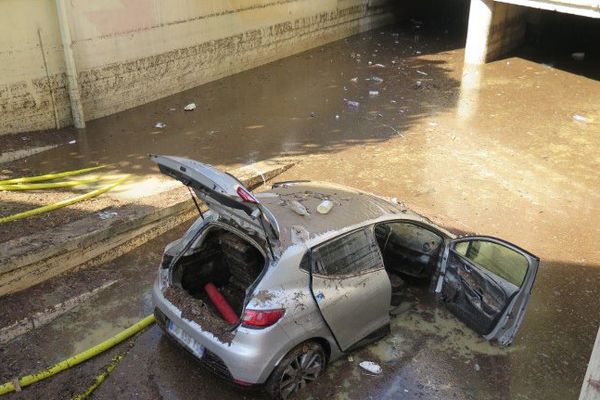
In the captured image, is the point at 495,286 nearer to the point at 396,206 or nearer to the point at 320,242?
the point at 396,206

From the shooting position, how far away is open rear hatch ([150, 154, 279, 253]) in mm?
3652

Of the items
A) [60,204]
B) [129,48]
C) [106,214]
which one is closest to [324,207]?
[106,214]

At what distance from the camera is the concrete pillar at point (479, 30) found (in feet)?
49.3

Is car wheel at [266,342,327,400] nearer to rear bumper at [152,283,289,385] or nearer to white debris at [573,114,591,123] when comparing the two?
rear bumper at [152,283,289,385]

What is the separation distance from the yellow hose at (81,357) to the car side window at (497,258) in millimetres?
3024

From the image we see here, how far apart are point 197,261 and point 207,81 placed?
9160mm

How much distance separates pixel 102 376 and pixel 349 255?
2259 mm

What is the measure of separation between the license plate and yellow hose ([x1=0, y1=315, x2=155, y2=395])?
78 cm

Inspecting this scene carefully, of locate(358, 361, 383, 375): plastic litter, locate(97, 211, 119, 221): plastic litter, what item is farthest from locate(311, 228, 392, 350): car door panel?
Answer: locate(97, 211, 119, 221): plastic litter

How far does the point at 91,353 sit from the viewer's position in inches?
180

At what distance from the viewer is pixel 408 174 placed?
870 cm

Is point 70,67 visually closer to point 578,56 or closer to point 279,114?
point 279,114

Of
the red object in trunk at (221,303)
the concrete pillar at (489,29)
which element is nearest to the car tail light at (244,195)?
the red object in trunk at (221,303)

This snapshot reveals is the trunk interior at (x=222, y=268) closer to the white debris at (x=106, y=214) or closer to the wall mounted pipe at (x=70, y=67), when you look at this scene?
the white debris at (x=106, y=214)
